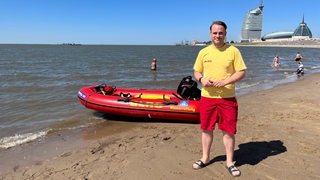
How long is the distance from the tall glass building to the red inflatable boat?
19102 cm

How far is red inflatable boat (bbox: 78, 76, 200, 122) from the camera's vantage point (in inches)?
278

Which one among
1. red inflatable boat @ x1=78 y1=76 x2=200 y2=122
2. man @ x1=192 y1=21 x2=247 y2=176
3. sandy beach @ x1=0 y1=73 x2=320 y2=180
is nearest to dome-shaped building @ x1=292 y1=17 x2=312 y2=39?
red inflatable boat @ x1=78 y1=76 x2=200 y2=122

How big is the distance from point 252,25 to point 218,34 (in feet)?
645

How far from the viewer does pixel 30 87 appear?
13656mm

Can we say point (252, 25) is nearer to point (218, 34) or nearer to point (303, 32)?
point (303, 32)

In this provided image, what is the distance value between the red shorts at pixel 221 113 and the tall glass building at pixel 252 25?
19484 centimetres

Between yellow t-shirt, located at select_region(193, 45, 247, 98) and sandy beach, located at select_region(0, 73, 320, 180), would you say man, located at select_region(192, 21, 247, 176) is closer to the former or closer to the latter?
yellow t-shirt, located at select_region(193, 45, 247, 98)

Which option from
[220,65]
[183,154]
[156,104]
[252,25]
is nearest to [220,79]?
[220,65]

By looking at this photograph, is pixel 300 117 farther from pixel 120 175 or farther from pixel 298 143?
pixel 120 175

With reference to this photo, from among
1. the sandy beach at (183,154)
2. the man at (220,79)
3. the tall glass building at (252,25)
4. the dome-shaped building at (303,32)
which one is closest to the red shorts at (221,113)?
the man at (220,79)

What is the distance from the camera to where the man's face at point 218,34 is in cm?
339

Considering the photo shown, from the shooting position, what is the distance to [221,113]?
3.55 m

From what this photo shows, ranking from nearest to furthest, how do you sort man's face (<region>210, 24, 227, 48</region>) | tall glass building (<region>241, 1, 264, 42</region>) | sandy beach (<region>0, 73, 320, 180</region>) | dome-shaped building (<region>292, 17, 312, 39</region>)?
man's face (<region>210, 24, 227, 48</region>) → sandy beach (<region>0, 73, 320, 180</region>) → dome-shaped building (<region>292, 17, 312, 39</region>) → tall glass building (<region>241, 1, 264, 42</region>)

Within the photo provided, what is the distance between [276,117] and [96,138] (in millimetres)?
3889
